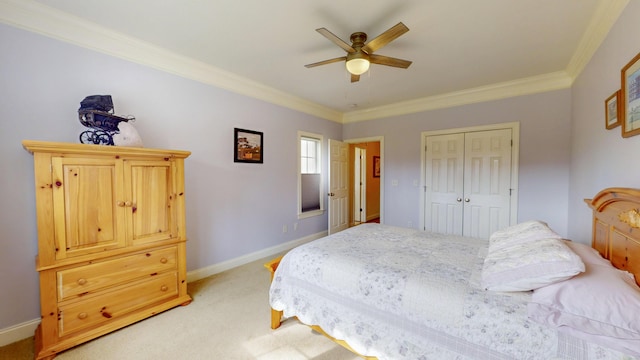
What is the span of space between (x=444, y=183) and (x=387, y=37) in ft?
9.55

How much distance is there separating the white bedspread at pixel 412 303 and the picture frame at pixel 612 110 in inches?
49.4

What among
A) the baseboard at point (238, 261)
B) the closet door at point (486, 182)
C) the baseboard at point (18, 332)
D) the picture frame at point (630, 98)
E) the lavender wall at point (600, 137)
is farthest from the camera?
the closet door at point (486, 182)

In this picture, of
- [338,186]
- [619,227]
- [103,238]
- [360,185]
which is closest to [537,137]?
[619,227]

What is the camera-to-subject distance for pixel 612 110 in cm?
176

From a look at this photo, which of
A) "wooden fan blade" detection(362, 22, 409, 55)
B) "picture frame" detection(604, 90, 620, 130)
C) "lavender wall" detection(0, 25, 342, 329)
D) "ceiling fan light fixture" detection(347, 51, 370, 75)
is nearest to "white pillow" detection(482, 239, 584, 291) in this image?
"picture frame" detection(604, 90, 620, 130)

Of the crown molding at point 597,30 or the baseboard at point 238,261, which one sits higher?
the crown molding at point 597,30

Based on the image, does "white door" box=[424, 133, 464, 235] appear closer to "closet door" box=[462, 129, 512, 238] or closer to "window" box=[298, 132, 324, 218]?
"closet door" box=[462, 129, 512, 238]

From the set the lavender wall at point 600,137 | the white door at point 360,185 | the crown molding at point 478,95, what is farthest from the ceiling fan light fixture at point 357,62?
the white door at point 360,185

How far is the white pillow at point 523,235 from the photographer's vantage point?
1547 mm

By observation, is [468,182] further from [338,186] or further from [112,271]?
[112,271]

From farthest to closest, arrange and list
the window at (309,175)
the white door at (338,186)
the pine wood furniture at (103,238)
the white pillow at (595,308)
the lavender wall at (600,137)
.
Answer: the white door at (338,186)
the window at (309,175)
the pine wood furniture at (103,238)
the lavender wall at (600,137)
the white pillow at (595,308)

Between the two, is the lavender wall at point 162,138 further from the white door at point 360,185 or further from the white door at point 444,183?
the white door at point 360,185

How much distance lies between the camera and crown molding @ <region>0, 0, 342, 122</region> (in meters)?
1.83

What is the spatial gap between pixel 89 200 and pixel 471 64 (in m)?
3.96
